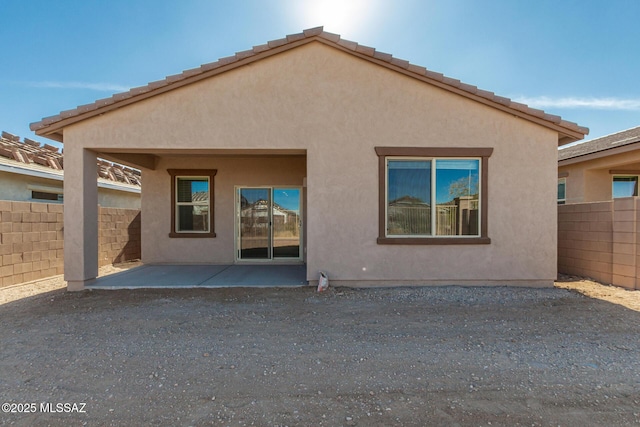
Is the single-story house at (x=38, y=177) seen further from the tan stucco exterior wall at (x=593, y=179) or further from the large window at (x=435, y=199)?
the tan stucco exterior wall at (x=593, y=179)

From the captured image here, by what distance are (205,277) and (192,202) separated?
10.0ft

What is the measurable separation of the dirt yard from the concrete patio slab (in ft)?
3.18

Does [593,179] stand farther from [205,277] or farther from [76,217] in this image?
[76,217]

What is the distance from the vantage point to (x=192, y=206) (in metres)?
10.1

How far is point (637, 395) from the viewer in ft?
9.82

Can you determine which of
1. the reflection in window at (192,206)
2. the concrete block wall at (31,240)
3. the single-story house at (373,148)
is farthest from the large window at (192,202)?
the single-story house at (373,148)

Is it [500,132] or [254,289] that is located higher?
[500,132]

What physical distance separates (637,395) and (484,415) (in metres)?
1.57

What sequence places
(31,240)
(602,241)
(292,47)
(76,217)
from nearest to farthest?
(76,217) < (292,47) < (602,241) < (31,240)

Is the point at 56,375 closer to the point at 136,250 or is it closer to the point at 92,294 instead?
the point at 92,294

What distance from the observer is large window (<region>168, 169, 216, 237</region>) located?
32.6ft

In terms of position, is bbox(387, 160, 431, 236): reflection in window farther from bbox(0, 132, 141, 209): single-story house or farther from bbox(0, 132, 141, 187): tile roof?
bbox(0, 132, 141, 187): tile roof

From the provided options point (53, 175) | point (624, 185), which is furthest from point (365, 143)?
point (53, 175)

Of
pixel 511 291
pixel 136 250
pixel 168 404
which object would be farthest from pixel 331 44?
pixel 136 250
